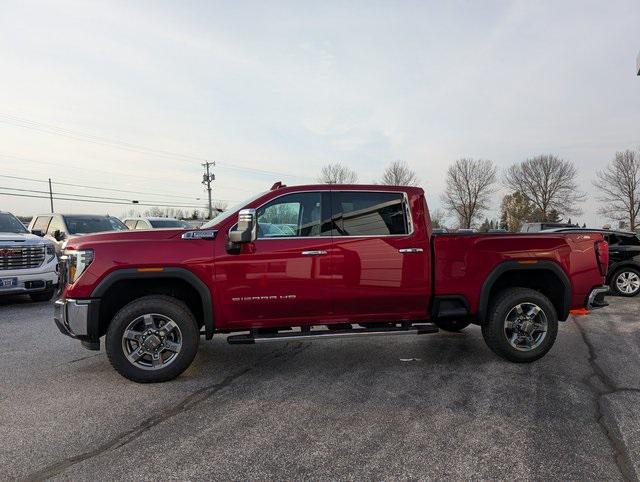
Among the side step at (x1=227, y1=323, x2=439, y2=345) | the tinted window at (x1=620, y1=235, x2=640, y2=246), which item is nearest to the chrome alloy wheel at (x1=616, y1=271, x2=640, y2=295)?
the tinted window at (x1=620, y1=235, x2=640, y2=246)

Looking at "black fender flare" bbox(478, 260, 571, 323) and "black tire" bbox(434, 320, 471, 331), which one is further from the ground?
"black fender flare" bbox(478, 260, 571, 323)

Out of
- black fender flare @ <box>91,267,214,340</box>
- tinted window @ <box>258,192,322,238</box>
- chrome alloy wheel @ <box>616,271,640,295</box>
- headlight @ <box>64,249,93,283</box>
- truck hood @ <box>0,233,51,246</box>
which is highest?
tinted window @ <box>258,192,322,238</box>

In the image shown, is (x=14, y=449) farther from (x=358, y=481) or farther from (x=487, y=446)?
(x=487, y=446)

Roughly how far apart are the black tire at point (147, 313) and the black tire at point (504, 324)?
321 centimetres

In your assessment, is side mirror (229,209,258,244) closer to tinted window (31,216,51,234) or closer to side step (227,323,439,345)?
side step (227,323,439,345)

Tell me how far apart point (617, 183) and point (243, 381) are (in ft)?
210

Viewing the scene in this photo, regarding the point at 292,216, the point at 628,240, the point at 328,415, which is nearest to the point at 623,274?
the point at 628,240

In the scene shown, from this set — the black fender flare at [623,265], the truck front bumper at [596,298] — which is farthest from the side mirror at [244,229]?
the black fender flare at [623,265]

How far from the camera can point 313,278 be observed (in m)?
4.89

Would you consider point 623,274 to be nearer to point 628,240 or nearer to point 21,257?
point 628,240

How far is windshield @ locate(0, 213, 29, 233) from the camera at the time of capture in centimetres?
1001

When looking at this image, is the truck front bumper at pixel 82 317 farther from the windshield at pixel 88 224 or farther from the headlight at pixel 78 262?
the windshield at pixel 88 224

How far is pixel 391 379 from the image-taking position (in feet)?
15.9

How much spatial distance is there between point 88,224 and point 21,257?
160 inches
